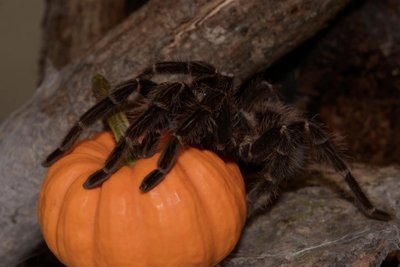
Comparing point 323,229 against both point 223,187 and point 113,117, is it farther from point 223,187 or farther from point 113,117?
point 113,117

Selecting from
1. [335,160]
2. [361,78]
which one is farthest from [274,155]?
[361,78]

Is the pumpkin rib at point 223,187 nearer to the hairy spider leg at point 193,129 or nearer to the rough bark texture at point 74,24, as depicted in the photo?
the hairy spider leg at point 193,129

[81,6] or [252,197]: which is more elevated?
[81,6]

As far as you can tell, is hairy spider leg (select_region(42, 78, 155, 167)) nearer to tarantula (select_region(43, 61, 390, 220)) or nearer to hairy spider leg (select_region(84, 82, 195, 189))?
tarantula (select_region(43, 61, 390, 220))

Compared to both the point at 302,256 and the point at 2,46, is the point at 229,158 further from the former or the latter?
the point at 2,46

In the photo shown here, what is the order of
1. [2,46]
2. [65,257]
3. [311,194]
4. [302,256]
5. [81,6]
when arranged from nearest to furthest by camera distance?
1. [65,257]
2. [302,256]
3. [311,194]
4. [2,46]
5. [81,6]

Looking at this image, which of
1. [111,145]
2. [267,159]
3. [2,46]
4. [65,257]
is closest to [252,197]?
[267,159]
